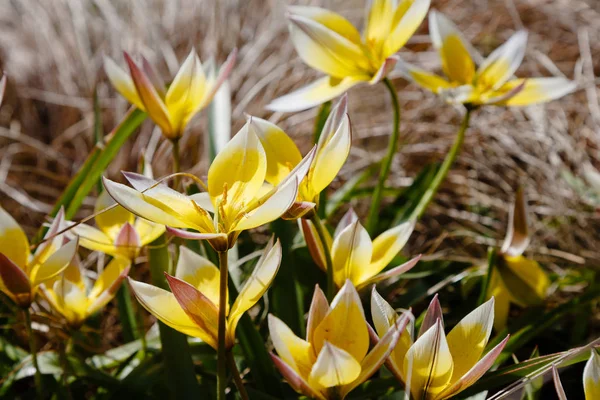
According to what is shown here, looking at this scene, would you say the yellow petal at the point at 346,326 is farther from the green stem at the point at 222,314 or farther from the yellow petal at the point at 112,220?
the yellow petal at the point at 112,220

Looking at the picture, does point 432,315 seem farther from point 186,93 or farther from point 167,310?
point 186,93

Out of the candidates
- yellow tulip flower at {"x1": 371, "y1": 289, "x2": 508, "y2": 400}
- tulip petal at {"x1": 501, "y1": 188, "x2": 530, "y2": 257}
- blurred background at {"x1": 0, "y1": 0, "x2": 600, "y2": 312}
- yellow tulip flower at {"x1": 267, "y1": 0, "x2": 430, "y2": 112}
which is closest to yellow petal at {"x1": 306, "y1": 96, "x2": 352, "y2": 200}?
yellow tulip flower at {"x1": 371, "y1": 289, "x2": 508, "y2": 400}

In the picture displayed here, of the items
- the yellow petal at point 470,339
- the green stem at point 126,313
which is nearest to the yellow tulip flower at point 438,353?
the yellow petal at point 470,339

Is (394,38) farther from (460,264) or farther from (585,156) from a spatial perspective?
(585,156)

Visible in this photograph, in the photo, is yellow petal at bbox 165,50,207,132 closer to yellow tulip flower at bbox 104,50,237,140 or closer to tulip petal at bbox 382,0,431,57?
yellow tulip flower at bbox 104,50,237,140

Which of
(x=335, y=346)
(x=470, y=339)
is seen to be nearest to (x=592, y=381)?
(x=470, y=339)
